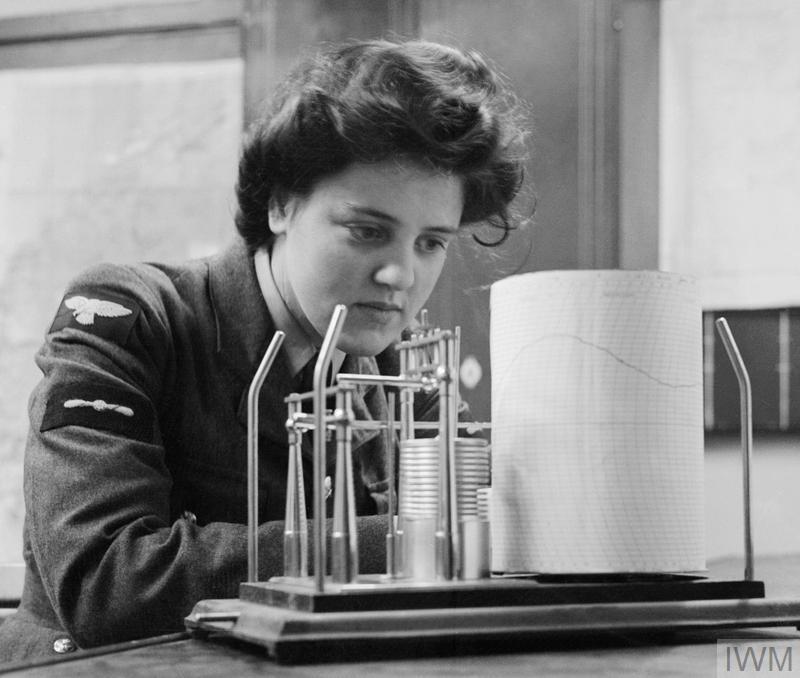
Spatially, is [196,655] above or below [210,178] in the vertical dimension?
below

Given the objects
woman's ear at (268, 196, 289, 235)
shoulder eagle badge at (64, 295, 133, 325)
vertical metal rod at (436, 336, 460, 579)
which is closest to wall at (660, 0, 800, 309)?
woman's ear at (268, 196, 289, 235)

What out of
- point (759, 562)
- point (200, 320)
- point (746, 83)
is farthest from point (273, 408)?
point (746, 83)

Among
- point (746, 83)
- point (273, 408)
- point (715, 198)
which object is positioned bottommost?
point (273, 408)

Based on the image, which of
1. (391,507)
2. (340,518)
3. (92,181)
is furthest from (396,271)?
(92,181)

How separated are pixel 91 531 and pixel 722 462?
6.25 ft

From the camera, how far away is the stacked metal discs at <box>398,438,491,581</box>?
99cm

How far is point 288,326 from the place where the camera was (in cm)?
165

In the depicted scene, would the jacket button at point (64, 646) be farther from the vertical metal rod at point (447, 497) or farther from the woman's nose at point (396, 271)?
the vertical metal rod at point (447, 497)

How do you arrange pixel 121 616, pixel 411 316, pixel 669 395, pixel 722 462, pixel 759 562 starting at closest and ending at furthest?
pixel 669 395
pixel 121 616
pixel 411 316
pixel 759 562
pixel 722 462

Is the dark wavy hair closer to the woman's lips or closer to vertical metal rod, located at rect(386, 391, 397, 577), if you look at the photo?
the woman's lips

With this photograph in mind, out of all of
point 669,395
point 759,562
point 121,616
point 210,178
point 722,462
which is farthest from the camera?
point 210,178

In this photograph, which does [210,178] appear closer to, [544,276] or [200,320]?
[200,320]

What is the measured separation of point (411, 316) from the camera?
5.16 feet

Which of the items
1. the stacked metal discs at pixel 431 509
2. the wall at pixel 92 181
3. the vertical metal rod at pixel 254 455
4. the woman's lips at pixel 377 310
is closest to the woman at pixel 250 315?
the woman's lips at pixel 377 310
